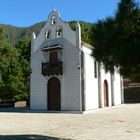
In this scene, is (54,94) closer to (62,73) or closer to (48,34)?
(62,73)

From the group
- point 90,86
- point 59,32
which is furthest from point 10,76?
point 90,86

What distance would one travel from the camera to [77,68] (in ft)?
103

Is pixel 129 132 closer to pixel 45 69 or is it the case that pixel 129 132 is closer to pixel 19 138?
pixel 19 138

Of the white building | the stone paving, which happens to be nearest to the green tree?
Result: the white building

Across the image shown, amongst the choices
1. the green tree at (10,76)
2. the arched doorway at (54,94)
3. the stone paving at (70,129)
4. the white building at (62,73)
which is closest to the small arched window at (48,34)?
the white building at (62,73)

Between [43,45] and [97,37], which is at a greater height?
[43,45]

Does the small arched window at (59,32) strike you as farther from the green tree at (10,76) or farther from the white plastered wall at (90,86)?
the green tree at (10,76)

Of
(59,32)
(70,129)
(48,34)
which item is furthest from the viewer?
(48,34)

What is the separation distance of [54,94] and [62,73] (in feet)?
7.37

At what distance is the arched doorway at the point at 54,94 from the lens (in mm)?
32625

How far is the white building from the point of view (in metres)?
31.4

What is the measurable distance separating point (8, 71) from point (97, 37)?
33.8 meters

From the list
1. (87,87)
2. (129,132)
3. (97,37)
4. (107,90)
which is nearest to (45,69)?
(87,87)

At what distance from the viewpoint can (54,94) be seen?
108 feet
